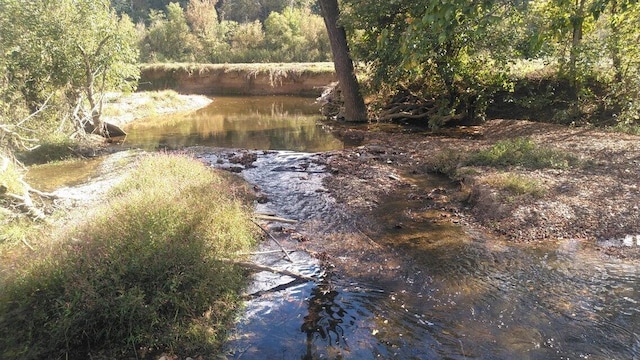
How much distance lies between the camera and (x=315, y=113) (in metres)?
23.0

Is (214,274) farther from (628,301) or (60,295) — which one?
(628,301)

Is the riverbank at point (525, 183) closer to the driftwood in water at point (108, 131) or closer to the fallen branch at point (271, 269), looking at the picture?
the fallen branch at point (271, 269)

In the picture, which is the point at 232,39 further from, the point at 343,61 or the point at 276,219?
the point at 276,219

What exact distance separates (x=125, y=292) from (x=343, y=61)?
14215 millimetres

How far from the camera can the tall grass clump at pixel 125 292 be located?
14.4 ft

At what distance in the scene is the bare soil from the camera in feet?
22.4

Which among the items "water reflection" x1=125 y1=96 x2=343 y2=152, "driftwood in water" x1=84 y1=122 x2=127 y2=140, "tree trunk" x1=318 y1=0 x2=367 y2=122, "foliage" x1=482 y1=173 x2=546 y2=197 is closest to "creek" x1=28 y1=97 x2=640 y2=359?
"foliage" x1=482 y1=173 x2=546 y2=197

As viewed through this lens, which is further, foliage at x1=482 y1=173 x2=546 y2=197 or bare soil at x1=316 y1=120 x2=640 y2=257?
foliage at x1=482 y1=173 x2=546 y2=197

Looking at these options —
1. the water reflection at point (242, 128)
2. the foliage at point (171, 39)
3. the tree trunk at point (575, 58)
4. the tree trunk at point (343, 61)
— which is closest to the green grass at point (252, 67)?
the water reflection at point (242, 128)

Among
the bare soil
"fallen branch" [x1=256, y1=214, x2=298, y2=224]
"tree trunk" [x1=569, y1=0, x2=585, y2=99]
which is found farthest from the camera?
"tree trunk" [x1=569, y1=0, x2=585, y2=99]

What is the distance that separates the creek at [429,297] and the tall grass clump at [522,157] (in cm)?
258

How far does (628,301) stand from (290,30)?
Result: 3917 centimetres

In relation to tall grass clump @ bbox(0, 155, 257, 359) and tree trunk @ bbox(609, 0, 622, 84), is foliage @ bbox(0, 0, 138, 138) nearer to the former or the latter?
tall grass clump @ bbox(0, 155, 257, 359)

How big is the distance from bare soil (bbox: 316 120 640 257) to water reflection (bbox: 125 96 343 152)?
315 centimetres
